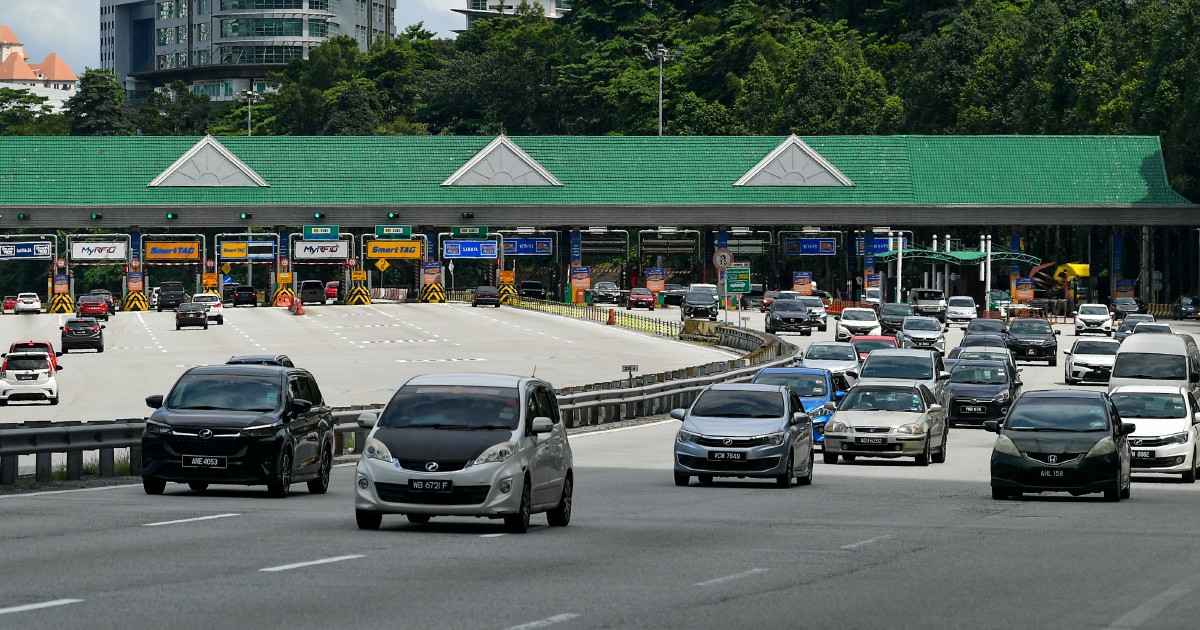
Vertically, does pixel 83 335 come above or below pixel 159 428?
below

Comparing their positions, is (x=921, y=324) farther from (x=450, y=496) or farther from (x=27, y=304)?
(x=27, y=304)

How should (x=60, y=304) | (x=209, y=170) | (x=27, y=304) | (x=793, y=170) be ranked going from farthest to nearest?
1. (x=793, y=170)
2. (x=209, y=170)
3. (x=60, y=304)
4. (x=27, y=304)

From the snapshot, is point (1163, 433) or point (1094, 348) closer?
point (1163, 433)

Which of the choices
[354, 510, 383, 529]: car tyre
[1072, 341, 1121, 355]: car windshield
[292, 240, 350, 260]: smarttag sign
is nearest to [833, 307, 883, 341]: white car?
[1072, 341, 1121, 355]: car windshield

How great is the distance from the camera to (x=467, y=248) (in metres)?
105

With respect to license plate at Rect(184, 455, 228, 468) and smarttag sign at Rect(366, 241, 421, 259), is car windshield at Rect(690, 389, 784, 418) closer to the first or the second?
license plate at Rect(184, 455, 228, 468)

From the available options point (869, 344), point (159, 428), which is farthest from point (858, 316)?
point (159, 428)

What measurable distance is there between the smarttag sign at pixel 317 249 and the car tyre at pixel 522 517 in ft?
280

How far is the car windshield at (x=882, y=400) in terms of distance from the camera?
31.0m

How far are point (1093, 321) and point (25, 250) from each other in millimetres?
57034

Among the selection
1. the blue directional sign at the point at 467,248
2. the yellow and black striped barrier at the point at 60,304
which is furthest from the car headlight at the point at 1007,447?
the yellow and black striped barrier at the point at 60,304

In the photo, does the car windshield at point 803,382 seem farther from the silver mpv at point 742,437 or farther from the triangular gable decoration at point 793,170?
the triangular gable decoration at point 793,170

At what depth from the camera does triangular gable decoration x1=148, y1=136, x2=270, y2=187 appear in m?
102

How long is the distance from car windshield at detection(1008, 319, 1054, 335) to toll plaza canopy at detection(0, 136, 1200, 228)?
4016 cm
